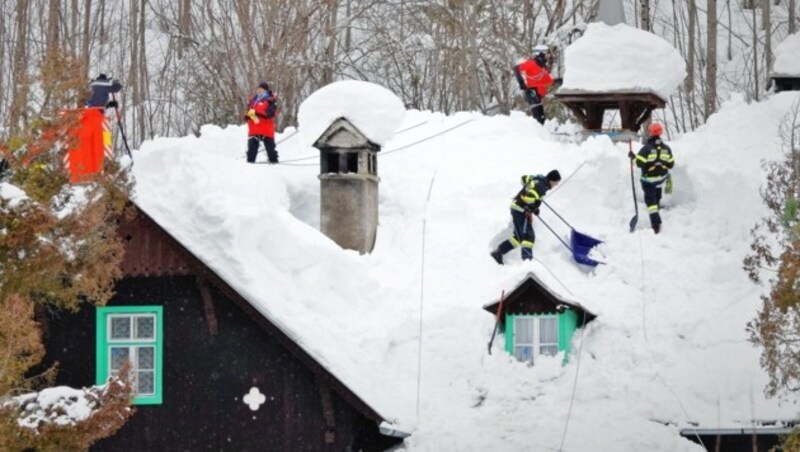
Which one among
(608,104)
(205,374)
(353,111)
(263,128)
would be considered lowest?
(205,374)

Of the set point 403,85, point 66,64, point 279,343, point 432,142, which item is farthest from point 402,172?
point 403,85

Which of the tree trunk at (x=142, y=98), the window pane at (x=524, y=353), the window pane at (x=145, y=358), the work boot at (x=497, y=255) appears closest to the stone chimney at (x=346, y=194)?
the work boot at (x=497, y=255)

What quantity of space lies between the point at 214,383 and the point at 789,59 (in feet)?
44.8

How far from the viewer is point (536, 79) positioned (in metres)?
31.3

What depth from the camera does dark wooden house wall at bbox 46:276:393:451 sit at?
73.3 feet

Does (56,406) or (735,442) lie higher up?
(56,406)

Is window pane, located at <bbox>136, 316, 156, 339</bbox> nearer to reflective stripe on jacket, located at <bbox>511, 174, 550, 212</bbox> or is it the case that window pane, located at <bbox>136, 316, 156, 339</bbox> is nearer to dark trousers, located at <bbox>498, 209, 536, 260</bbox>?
dark trousers, located at <bbox>498, 209, 536, 260</bbox>

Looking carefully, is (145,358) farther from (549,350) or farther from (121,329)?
(549,350)

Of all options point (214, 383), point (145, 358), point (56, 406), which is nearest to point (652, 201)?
point (214, 383)

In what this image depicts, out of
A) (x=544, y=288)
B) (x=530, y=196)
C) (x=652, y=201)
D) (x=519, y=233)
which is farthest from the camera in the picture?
(x=652, y=201)

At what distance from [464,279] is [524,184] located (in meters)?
1.77

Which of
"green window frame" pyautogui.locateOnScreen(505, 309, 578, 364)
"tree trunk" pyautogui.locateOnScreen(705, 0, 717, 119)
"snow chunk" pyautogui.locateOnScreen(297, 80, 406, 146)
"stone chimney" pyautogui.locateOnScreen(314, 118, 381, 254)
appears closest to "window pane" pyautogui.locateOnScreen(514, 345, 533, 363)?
"green window frame" pyautogui.locateOnScreen(505, 309, 578, 364)

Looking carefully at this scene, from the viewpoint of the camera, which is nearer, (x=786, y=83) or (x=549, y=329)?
(x=549, y=329)

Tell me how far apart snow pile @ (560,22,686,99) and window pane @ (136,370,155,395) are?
33.5 feet
